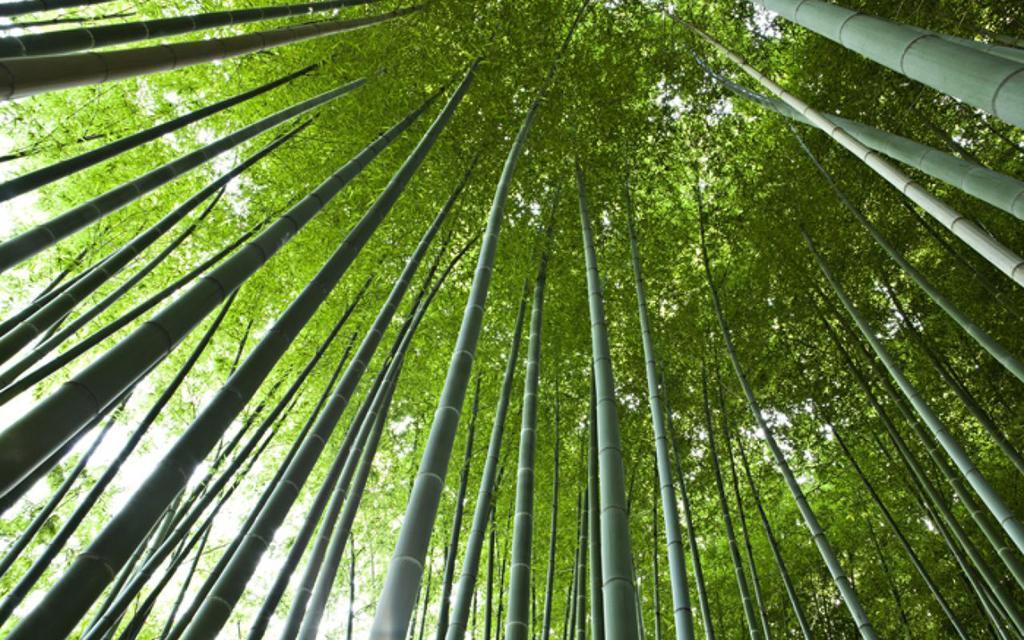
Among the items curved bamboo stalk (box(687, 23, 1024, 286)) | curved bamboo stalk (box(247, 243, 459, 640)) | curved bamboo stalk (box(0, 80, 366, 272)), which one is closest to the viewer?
curved bamboo stalk (box(687, 23, 1024, 286))

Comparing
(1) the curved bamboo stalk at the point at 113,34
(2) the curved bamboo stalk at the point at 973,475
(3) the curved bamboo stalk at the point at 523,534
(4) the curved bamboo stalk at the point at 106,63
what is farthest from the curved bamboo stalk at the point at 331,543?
(2) the curved bamboo stalk at the point at 973,475

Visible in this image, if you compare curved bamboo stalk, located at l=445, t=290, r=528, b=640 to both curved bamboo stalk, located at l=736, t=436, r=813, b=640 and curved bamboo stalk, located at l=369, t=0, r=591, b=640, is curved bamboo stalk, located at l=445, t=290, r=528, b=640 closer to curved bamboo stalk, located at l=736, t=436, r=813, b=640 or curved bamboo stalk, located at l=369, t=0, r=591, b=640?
curved bamboo stalk, located at l=369, t=0, r=591, b=640

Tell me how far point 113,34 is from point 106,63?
0.39 metres

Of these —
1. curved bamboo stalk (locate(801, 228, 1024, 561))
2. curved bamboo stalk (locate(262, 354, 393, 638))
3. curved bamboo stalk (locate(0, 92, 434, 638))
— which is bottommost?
curved bamboo stalk (locate(0, 92, 434, 638))

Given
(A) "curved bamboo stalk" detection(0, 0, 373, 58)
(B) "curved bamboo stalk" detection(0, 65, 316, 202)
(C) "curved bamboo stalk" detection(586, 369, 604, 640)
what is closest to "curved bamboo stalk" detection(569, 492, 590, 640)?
(C) "curved bamboo stalk" detection(586, 369, 604, 640)

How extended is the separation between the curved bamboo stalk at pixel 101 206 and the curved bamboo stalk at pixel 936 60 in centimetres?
275

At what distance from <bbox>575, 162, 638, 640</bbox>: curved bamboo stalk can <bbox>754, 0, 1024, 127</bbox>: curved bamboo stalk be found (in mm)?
1300

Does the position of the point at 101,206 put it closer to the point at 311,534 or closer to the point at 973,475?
the point at 311,534

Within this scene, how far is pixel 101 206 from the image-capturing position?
103 inches

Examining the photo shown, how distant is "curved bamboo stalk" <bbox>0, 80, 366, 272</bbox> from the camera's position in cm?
204

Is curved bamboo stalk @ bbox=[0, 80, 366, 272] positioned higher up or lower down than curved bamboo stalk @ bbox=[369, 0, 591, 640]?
higher up

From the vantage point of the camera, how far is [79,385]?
115 centimetres

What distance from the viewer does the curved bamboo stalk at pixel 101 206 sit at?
2037 mm

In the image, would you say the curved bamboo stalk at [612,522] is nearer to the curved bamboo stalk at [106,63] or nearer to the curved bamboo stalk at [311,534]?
the curved bamboo stalk at [311,534]
